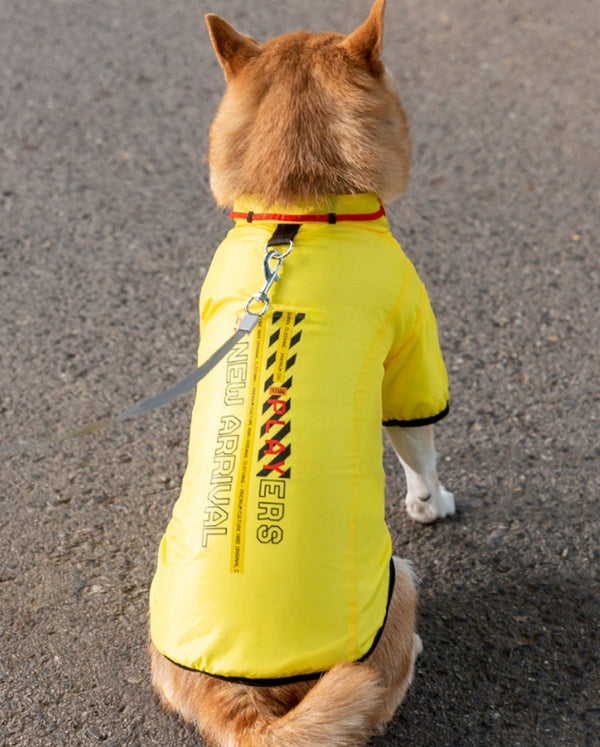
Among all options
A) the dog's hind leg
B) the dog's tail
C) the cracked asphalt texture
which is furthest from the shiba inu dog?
the cracked asphalt texture

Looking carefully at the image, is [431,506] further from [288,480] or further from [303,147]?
[303,147]

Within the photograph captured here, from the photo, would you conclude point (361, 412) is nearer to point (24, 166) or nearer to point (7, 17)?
point (24, 166)

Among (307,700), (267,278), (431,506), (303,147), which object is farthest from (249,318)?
(431,506)

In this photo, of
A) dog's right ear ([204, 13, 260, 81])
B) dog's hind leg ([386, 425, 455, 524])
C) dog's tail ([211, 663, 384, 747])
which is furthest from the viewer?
dog's hind leg ([386, 425, 455, 524])

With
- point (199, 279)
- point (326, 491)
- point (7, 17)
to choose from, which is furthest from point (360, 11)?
point (326, 491)

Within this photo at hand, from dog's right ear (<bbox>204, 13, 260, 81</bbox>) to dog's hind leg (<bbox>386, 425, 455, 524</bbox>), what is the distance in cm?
115

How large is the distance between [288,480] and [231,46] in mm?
1285

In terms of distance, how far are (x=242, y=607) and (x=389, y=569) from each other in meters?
0.47

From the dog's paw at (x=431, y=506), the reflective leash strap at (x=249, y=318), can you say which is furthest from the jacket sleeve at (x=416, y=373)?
the dog's paw at (x=431, y=506)

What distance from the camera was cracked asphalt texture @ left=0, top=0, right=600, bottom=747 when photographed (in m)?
2.64

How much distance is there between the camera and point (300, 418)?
2.09 m

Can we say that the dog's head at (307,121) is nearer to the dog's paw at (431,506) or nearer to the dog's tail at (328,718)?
the dog's paw at (431,506)

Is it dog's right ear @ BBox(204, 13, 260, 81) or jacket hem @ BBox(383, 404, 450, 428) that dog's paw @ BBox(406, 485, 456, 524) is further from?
dog's right ear @ BBox(204, 13, 260, 81)

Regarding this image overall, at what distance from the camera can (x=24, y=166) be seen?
16.5ft
